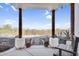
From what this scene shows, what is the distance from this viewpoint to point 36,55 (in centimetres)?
320

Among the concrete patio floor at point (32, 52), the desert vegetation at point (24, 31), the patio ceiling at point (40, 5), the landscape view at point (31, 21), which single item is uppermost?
the patio ceiling at point (40, 5)

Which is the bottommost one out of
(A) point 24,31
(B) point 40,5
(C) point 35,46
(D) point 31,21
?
(C) point 35,46

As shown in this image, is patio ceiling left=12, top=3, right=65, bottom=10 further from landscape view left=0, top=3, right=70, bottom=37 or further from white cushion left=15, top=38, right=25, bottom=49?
white cushion left=15, top=38, right=25, bottom=49

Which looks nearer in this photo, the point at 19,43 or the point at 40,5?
the point at 40,5

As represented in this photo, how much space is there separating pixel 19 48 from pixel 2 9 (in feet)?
2.91

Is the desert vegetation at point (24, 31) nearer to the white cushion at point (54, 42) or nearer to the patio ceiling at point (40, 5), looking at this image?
the white cushion at point (54, 42)

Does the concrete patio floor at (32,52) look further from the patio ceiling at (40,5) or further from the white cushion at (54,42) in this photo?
the patio ceiling at (40,5)

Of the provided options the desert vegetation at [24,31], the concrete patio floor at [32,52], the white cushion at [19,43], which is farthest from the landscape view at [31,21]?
the concrete patio floor at [32,52]

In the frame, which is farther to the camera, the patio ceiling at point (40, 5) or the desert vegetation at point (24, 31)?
the desert vegetation at point (24, 31)

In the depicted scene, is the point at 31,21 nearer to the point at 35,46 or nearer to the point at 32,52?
the point at 35,46

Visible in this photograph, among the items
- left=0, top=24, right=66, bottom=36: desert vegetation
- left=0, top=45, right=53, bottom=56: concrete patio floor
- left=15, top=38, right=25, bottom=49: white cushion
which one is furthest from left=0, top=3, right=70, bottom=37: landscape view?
left=0, top=45, right=53, bottom=56: concrete patio floor

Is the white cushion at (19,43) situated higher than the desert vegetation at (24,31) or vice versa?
the desert vegetation at (24,31)

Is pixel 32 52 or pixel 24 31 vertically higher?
pixel 24 31

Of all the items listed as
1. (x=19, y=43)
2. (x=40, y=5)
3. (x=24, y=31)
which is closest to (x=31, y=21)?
(x=24, y=31)
